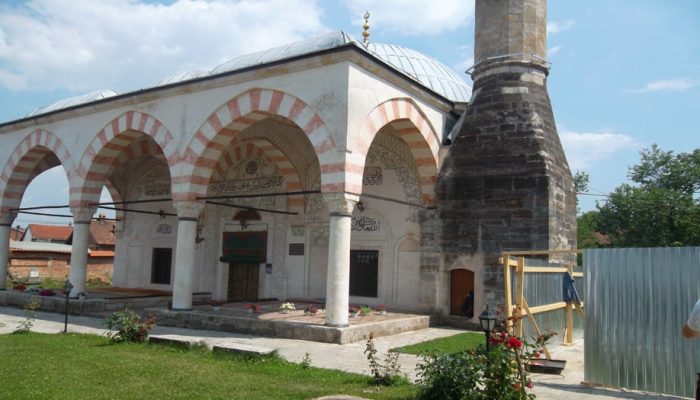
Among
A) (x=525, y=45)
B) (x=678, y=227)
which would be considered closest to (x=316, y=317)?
(x=525, y=45)

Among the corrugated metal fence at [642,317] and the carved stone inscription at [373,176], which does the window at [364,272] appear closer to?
the carved stone inscription at [373,176]

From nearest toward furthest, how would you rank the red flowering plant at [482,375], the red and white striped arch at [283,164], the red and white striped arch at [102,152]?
the red flowering plant at [482,375] → the red and white striped arch at [102,152] → the red and white striped arch at [283,164]

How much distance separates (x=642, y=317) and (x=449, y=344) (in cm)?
310

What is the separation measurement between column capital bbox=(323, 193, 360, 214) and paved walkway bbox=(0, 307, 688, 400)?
1.86 m

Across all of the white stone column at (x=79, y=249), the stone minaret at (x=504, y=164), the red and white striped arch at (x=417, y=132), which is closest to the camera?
the red and white striped arch at (x=417, y=132)

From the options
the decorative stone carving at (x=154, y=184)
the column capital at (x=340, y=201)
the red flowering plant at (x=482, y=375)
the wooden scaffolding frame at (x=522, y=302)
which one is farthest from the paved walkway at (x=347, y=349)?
the decorative stone carving at (x=154, y=184)

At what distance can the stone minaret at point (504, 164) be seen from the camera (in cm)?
916

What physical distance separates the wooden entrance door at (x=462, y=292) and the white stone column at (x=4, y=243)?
1011cm

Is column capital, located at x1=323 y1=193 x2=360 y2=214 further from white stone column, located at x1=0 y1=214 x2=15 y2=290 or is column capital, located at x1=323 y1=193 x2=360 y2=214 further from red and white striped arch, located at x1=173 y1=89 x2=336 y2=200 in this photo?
white stone column, located at x1=0 y1=214 x2=15 y2=290

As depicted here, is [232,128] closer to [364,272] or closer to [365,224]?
[365,224]

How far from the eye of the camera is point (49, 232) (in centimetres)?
3659

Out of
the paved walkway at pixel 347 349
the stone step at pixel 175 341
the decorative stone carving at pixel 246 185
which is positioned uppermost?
the decorative stone carving at pixel 246 185

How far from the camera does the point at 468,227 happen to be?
A: 969 centimetres

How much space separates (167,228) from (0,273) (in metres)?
3.81
